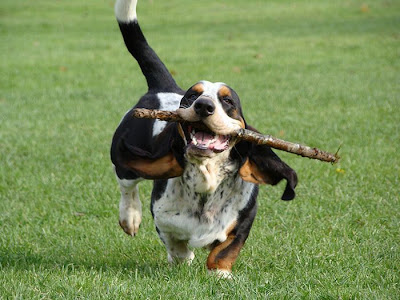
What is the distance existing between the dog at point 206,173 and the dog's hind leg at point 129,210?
1.77 feet

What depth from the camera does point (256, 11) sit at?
21.1m

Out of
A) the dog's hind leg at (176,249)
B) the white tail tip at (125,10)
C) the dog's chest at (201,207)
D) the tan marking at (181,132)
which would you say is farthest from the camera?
the white tail tip at (125,10)

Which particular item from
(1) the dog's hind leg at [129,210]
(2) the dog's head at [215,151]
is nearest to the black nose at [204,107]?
(2) the dog's head at [215,151]

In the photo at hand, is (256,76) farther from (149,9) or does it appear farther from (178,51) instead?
(149,9)

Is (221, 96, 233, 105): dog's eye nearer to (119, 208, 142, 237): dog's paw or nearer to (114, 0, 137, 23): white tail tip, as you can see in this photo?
(119, 208, 142, 237): dog's paw

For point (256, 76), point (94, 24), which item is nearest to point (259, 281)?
point (256, 76)

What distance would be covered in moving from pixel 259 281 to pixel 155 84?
1800mm

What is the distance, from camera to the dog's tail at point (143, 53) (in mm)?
4969

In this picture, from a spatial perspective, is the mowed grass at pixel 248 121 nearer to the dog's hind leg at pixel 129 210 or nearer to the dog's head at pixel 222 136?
the dog's hind leg at pixel 129 210

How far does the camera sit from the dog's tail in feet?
16.3

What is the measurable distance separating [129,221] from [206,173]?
46.1 inches

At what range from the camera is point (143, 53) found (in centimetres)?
507

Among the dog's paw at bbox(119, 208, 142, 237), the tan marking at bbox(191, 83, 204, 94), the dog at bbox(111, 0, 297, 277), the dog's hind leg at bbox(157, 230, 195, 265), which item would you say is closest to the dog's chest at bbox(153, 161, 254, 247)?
the dog at bbox(111, 0, 297, 277)

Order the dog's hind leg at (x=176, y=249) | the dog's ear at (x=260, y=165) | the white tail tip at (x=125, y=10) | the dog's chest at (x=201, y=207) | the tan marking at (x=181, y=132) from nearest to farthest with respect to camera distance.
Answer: the tan marking at (x=181, y=132) < the dog's ear at (x=260, y=165) < the dog's chest at (x=201, y=207) < the dog's hind leg at (x=176, y=249) < the white tail tip at (x=125, y=10)
